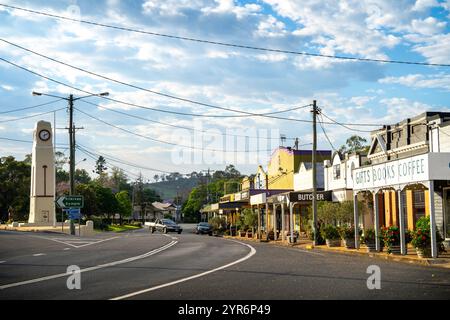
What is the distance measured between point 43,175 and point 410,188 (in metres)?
46.1

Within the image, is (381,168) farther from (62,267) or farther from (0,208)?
(0,208)

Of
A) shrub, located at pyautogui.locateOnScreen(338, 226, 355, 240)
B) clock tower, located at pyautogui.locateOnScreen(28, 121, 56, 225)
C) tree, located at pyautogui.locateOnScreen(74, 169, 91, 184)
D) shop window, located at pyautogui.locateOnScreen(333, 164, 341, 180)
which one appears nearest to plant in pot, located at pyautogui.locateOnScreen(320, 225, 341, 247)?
shrub, located at pyautogui.locateOnScreen(338, 226, 355, 240)

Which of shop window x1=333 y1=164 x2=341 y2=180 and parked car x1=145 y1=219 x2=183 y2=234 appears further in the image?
parked car x1=145 y1=219 x2=183 y2=234

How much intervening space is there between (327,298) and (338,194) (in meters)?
26.8

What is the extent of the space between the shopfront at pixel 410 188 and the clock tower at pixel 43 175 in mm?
39414

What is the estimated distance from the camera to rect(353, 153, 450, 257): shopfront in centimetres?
2020

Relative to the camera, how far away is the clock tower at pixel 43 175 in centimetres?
6128

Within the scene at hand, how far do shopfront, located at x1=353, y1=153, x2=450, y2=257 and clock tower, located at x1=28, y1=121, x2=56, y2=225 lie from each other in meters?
39.4

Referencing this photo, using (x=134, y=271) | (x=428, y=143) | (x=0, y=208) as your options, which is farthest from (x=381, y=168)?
(x=0, y=208)

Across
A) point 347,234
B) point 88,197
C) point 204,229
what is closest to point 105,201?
point 88,197

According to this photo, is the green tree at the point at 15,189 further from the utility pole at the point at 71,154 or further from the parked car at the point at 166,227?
the utility pole at the point at 71,154

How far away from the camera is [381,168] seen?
24328 millimetres

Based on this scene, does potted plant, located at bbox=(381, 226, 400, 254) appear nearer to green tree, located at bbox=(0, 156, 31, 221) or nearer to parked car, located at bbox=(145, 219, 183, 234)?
parked car, located at bbox=(145, 219, 183, 234)

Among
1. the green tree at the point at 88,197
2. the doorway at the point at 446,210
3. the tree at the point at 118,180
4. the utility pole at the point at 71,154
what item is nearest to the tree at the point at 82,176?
the tree at the point at 118,180
